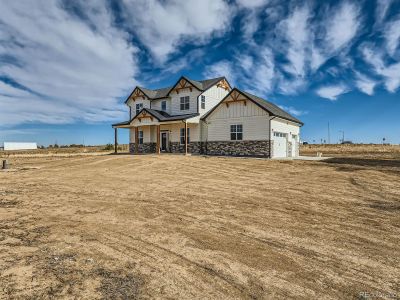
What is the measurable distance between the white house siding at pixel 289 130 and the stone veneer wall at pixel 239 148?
3.97 ft

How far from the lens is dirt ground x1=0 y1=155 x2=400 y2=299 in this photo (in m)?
3.46

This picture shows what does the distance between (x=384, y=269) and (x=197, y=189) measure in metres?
6.92

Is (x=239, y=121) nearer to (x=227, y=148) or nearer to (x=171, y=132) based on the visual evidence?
(x=227, y=148)

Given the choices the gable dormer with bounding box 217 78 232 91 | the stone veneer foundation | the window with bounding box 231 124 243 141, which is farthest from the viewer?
the gable dormer with bounding box 217 78 232 91

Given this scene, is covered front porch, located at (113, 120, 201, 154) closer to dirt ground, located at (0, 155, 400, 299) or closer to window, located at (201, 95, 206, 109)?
window, located at (201, 95, 206, 109)

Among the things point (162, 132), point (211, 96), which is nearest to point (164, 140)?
point (162, 132)

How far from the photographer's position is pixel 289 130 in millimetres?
26766

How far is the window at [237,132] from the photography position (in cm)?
2398

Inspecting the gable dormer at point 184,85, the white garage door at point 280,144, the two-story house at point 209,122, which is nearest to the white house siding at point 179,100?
the two-story house at point 209,122

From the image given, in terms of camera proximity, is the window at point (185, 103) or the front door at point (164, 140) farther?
the front door at point (164, 140)

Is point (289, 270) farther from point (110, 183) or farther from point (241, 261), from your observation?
point (110, 183)

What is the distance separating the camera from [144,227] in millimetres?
5805

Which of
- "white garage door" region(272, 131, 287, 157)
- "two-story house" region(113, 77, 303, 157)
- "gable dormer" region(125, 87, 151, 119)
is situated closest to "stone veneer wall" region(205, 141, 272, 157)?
"two-story house" region(113, 77, 303, 157)

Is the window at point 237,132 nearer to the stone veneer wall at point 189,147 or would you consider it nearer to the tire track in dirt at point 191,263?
the stone veneer wall at point 189,147
